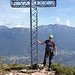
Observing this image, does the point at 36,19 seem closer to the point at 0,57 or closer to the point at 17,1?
the point at 17,1

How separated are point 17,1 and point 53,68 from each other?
6141mm

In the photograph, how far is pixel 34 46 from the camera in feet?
67.7

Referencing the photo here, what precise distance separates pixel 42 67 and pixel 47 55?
1628 mm

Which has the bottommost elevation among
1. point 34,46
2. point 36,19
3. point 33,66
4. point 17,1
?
point 33,66

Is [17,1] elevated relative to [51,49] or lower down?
elevated

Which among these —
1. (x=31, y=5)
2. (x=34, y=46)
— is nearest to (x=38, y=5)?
(x=31, y=5)

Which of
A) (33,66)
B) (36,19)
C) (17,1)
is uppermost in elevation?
(17,1)

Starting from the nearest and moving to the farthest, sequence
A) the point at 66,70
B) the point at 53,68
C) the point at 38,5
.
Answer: the point at 66,70, the point at 53,68, the point at 38,5

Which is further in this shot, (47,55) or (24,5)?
(24,5)

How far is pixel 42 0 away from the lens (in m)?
20.3

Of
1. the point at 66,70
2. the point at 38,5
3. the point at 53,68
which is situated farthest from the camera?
the point at 38,5

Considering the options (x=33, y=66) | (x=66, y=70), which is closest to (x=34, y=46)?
(x=33, y=66)

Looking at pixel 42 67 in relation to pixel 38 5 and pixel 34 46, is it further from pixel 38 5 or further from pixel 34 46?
pixel 38 5

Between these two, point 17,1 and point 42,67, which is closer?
point 42,67
